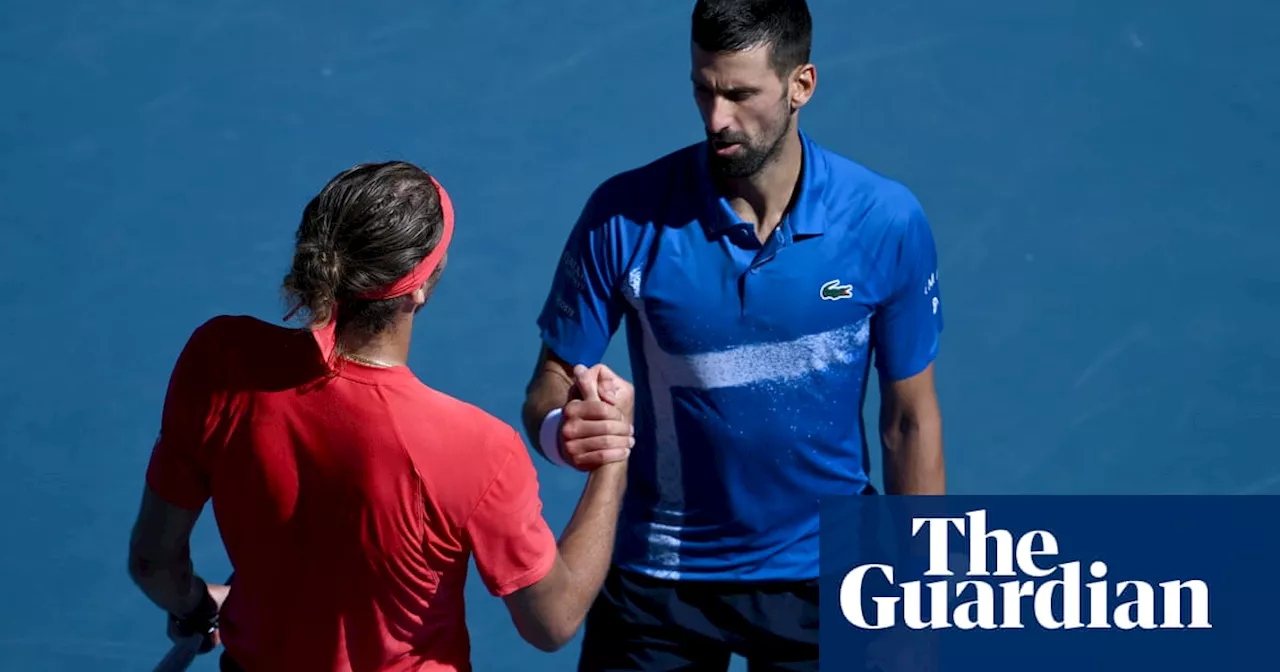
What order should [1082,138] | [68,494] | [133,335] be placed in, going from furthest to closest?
1. [1082,138]
2. [133,335]
3. [68,494]

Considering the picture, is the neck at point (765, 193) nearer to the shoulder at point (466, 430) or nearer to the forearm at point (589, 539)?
the forearm at point (589, 539)

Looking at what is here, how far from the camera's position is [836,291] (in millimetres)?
3598

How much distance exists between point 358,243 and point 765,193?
117 centimetres

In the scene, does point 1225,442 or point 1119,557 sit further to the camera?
point 1225,442

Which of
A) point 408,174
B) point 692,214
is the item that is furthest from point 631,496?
point 408,174

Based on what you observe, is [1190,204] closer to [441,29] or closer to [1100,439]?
[1100,439]

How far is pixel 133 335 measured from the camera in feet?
19.1

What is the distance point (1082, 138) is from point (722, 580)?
324 centimetres

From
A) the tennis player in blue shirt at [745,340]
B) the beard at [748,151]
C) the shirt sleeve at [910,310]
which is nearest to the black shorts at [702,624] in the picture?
the tennis player in blue shirt at [745,340]

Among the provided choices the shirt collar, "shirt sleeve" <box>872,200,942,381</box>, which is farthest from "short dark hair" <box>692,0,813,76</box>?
"shirt sleeve" <box>872,200,942,381</box>

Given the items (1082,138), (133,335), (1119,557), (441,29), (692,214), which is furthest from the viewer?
(441,29)

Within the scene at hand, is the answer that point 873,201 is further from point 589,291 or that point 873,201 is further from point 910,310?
point 589,291

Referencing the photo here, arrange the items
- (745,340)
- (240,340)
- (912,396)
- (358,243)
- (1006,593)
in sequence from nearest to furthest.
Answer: (358,243) → (240,340) → (745,340) → (912,396) → (1006,593)

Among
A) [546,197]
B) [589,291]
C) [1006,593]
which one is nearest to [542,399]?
[589,291]
